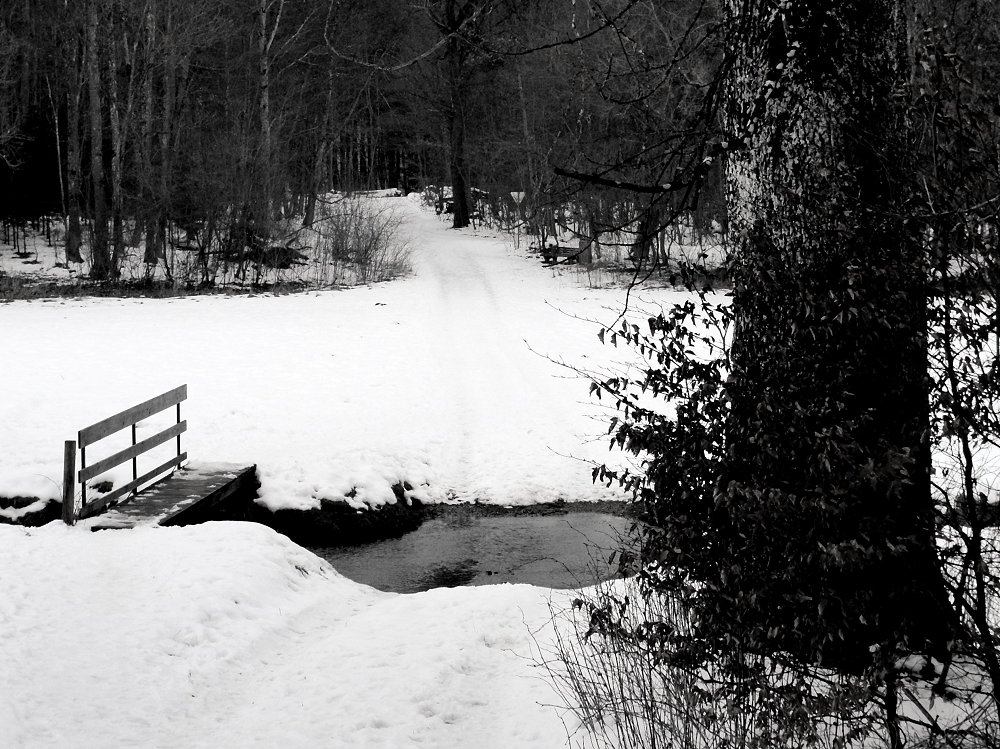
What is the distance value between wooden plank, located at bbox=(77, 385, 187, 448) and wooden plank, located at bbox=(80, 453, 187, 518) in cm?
61

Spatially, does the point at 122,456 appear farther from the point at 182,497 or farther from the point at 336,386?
the point at 336,386

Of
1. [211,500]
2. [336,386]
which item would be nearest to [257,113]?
[336,386]

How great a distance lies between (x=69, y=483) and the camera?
9.41 meters

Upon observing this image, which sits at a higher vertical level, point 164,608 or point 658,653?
point 658,653

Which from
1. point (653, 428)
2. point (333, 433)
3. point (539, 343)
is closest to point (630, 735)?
point (653, 428)

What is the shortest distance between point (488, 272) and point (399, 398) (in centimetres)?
1562

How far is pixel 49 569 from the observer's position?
8.34 meters

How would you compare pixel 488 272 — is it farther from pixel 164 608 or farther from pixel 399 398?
pixel 164 608

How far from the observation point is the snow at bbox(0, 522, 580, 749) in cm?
591

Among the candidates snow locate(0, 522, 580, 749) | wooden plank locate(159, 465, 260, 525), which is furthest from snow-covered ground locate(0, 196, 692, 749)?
wooden plank locate(159, 465, 260, 525)

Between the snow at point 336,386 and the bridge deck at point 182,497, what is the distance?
57 cm

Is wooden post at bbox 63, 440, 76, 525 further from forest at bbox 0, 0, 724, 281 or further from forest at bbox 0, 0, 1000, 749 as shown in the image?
forest at bbox 0, 0, 724, 281

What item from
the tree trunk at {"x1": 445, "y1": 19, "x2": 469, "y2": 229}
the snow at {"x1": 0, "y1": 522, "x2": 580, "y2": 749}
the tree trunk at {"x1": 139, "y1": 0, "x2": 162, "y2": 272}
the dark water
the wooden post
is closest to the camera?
the snow at {"x1": 0, "y1": 522, "x2": 580, "y2": 749}

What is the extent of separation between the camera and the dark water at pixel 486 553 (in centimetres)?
1011
